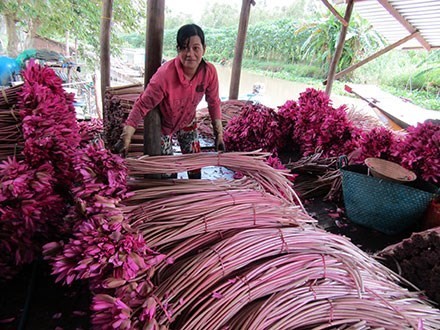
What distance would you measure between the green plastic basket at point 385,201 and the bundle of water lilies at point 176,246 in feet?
3.19

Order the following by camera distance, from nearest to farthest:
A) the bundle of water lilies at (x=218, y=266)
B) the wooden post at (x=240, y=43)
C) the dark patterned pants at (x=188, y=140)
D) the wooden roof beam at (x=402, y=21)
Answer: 1. the bundle of water lilies at (x=218, y=266)
2. the dark patterned pants at (x=188, y=140)
3. the wooden post at (x=240, y=43)
4. the wooden roof beam at (x=402, y=21)

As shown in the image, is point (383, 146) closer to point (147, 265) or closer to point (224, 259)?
point (224, 259)

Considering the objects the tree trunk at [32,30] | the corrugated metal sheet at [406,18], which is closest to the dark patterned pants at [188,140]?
the corrugated metal sheet at [406,18]

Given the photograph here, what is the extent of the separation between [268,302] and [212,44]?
25.1 m

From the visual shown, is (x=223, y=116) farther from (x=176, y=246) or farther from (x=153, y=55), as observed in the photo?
(x=176, y=246)

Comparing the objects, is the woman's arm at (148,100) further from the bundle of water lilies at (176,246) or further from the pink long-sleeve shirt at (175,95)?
the bundle of water lilies at (176,246)

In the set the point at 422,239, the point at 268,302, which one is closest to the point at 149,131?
the point at 268,302

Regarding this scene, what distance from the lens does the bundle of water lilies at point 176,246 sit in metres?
0.83

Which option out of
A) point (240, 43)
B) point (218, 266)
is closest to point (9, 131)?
point (218, 266)

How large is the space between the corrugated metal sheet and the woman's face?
4.56 m

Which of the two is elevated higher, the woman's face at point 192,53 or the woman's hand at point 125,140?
the woman's face at point 192,53

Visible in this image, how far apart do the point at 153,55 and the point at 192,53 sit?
0.27m

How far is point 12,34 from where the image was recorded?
33.5 feet

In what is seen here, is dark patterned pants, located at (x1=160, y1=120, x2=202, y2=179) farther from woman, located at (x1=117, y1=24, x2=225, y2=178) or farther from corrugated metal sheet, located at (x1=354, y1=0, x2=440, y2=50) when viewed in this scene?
corrugated metal sheet, located at (x1=354, y1=0, x2=440, y2=50)
